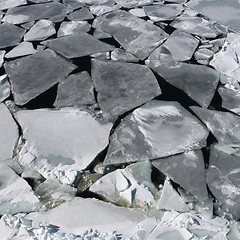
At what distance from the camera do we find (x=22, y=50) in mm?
2006

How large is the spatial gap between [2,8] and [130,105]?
138cm

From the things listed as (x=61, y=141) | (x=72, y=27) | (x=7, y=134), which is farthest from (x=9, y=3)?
(x=61, y=141)

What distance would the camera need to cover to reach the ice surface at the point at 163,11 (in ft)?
7.51

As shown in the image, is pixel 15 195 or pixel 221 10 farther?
pixel 221 10

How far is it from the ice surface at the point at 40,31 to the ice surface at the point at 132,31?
0.87ft

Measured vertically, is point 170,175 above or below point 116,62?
below

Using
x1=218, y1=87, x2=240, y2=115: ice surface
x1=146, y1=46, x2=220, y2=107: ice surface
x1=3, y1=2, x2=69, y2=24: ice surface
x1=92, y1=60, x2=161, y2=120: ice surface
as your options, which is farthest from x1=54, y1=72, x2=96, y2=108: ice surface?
x1=3, y1=2, x2=69, y2=24: ice surface

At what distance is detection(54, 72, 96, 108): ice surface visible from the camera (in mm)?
1650

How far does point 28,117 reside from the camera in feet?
5.18

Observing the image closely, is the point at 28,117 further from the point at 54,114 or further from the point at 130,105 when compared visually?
the point at 130,105

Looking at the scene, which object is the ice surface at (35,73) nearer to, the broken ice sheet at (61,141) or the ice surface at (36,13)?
the broken ice sheet at (61,141)

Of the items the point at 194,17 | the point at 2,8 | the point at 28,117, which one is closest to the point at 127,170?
the point at 28,117

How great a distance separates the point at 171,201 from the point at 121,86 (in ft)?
2.16

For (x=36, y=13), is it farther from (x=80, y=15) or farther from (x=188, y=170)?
(x=188, y=170)
